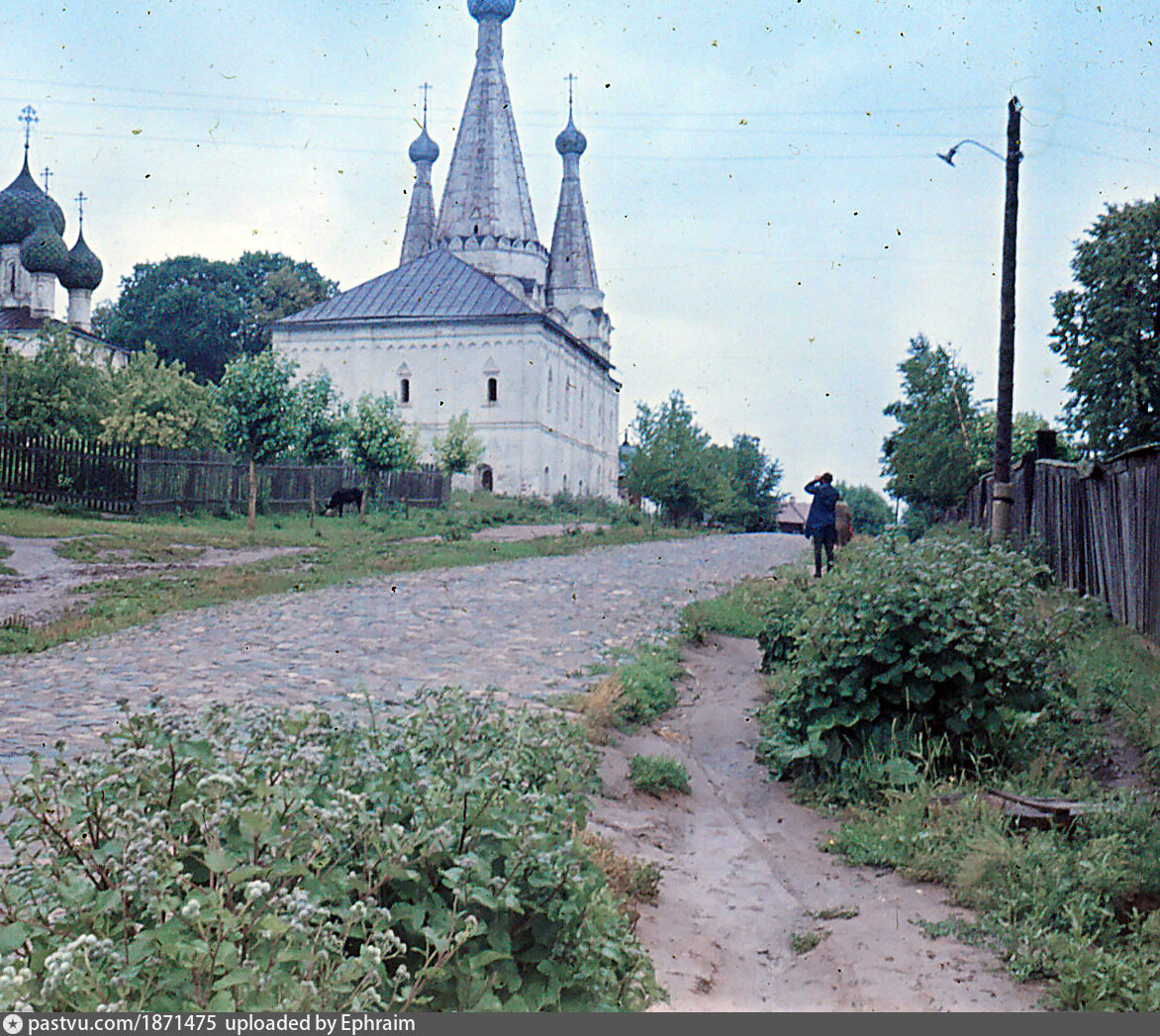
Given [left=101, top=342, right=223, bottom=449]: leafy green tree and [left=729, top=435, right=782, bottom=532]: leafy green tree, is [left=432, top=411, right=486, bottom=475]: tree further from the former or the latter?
[left=729, top=435, right=782, bottom=532]: leafy green tree

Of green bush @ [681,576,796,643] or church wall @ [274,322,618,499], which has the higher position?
church wall @ [274,322,618,499]

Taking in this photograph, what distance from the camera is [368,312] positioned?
58438mm

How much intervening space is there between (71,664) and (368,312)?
5164 cm

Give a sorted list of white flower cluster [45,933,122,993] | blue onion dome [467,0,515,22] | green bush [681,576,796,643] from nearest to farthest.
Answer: white flower cluster [45,933,122,993]
green bush [681,576,796,643]
blue onion dome [467,0,515,22]

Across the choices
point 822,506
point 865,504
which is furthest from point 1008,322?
point 865,504

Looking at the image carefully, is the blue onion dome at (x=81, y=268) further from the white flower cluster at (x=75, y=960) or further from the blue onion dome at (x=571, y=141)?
the white flower cluster at (x=75, y=960)

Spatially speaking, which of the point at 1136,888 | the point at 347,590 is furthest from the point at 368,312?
the point at 1136,888

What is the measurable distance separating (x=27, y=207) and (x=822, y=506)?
5034 cm

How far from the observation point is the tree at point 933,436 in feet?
125

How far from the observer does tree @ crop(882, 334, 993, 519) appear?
3812 centimetres

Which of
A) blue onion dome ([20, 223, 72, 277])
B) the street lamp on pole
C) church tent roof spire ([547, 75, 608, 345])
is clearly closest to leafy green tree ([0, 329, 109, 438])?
the street lamp on pole

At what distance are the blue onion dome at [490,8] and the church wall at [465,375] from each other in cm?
1692

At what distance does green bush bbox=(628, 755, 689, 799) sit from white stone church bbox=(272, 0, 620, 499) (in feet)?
167

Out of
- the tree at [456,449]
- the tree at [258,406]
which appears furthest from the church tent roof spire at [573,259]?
the tree at [258,406]
